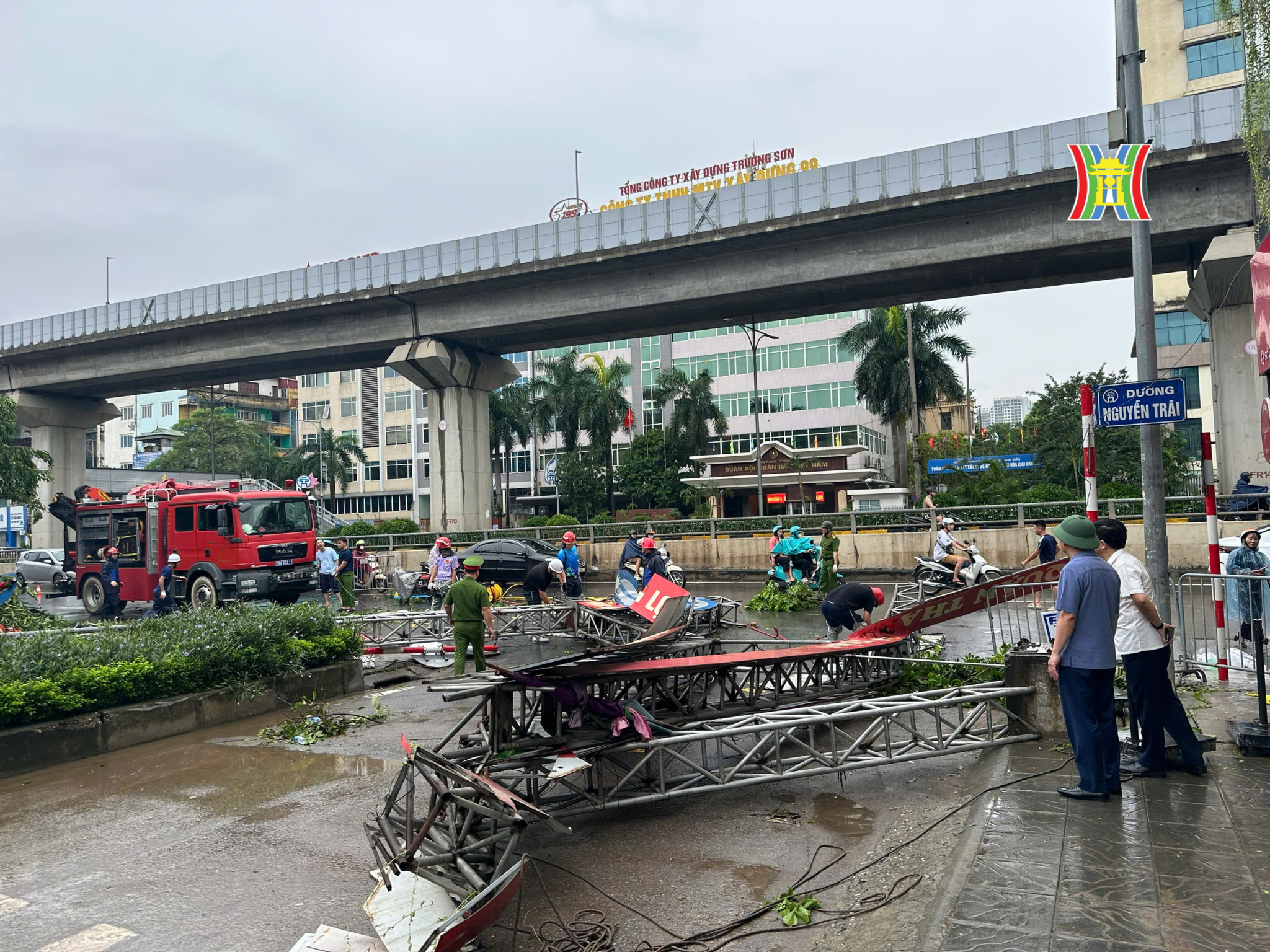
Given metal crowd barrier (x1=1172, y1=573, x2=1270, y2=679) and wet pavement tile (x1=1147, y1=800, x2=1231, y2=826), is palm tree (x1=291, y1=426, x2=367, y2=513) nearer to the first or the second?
metal crowd barrier (x1=1172, y1=573, x2=1270, y2=679)

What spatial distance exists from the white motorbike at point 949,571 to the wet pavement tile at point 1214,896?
1230 cm

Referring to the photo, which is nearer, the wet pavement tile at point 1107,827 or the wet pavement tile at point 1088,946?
the wet pavement tile at point 1088,946

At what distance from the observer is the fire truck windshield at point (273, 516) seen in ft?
66.6

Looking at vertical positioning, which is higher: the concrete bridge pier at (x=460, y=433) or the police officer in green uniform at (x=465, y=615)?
the concrete bridge pier at (x=460, y=433)

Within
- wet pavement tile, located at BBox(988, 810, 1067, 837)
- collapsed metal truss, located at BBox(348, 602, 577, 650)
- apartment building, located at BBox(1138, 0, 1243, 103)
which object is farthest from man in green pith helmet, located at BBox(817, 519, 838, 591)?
apartment building, located at BBox(1138, 0, 1243, 103)

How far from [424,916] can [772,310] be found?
106 ft

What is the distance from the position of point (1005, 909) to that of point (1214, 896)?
100cm

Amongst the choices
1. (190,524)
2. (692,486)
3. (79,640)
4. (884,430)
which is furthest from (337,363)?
(884,430)

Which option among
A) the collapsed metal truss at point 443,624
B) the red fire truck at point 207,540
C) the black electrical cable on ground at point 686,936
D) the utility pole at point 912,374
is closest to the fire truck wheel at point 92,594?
the red fire truck at point 207,540

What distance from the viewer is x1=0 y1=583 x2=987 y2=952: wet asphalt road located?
16.5ft

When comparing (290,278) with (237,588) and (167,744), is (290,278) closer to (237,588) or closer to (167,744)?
(237,588)

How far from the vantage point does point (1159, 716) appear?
6.24 m

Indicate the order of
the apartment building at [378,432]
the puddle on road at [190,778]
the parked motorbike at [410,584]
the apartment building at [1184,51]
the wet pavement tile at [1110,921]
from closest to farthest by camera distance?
the wet pavement tile at [1110,921], the puddle on road at [190,778], the parked motorbike at [410,584], the apartment building at [1184,51], the apartment building at [378,432]

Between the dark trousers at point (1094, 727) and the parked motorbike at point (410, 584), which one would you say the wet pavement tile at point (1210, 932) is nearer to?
the dark trousers at point (1094, 727)
